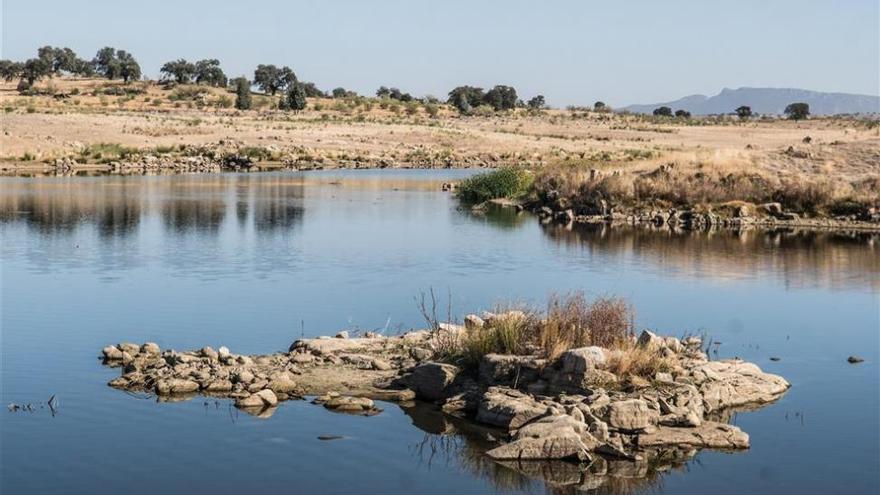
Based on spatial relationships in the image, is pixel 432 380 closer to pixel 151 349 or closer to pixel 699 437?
pixel 699 437

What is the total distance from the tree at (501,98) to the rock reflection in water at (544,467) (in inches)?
4480

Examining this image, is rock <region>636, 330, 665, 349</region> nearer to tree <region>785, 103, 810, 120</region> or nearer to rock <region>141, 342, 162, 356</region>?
rock <region>141, 342, 162, 356</region>

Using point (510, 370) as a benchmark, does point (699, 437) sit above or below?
below

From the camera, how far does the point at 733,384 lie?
54.8ft

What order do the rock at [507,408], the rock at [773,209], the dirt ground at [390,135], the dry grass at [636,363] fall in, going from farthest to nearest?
the dirt ground at [390,135] → the rock at [773,209] → the dry grass at [636,363] → the rock at [507,408]

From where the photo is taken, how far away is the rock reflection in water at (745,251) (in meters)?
29.4

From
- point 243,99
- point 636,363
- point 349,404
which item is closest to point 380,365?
point 349,404

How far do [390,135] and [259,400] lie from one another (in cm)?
6967

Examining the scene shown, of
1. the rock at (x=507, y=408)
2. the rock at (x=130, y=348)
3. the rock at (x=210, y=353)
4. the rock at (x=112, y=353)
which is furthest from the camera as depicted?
the rock at (x=130, y=348)

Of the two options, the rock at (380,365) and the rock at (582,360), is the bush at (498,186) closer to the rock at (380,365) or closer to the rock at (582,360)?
the rock at (380,365)

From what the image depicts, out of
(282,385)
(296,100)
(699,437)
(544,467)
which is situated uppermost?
(296,100)

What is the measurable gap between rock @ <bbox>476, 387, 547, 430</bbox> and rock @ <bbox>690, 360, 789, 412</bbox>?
2584 millimetres

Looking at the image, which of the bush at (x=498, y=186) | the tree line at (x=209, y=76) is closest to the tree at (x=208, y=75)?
the tree line at (x=209, y=76)

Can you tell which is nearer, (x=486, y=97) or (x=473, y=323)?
(x=473, y=323)
